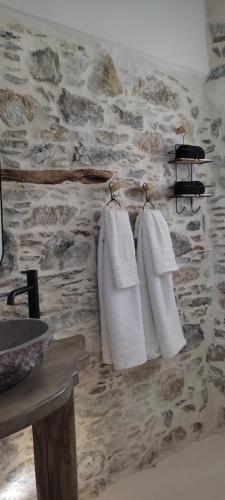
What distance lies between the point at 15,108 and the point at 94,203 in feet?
1.86

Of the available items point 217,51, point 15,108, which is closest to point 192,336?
point 15,108

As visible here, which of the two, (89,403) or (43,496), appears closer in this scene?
(43,496)

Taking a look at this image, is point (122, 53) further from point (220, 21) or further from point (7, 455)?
point (7, 455)

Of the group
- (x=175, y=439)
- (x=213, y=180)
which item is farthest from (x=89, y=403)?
(x=213, y=180)

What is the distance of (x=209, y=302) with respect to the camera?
237 centimetres

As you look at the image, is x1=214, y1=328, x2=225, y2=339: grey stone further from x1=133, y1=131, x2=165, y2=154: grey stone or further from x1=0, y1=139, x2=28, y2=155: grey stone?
x1=0, y1=139, x2=28, y2=155: grey stone

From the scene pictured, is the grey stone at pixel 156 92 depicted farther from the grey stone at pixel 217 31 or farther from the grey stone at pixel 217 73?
the grey stone at pixel 217 31

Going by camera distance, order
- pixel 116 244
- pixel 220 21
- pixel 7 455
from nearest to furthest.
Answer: pixel 7 455 → pixel 116 244 → pixel 220 21

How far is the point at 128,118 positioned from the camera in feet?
6.40

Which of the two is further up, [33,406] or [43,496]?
[33,406]

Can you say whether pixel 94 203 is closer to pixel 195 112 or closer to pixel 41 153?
pixel 41 153

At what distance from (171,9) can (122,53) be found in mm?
525

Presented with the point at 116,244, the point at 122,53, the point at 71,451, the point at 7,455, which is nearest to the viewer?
the point at 71,451

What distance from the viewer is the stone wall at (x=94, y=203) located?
1566 mm
